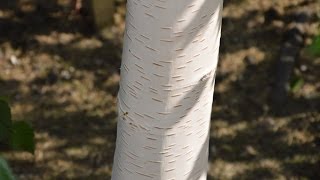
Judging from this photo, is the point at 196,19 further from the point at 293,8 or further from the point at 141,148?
the point at 293,8

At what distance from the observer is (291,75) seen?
2658 mm

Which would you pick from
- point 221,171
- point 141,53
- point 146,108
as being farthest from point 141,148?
point 221,171

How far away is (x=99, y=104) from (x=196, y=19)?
1.50m

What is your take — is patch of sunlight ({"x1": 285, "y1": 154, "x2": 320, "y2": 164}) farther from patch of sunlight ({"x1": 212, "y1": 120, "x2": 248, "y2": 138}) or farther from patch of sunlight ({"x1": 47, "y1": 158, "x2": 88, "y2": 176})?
patch of sunlight ({"x1": 47, "y1": 158, "x2": 88, "y2": 176})

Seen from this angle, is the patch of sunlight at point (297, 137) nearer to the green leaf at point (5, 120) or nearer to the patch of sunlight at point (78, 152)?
the patch of sunlight at point (78, 152)

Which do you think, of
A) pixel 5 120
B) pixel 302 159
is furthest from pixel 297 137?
pixel 5 120

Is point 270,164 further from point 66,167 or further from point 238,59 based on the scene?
point 66,167

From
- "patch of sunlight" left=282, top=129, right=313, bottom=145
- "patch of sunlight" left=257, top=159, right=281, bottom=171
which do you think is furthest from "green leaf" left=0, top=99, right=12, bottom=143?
"patch of sunlight" left=282, top=129, right=313, bottom=145

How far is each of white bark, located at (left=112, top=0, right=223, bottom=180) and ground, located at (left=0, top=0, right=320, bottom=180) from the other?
1.08 meters

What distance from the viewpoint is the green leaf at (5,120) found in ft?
4.86

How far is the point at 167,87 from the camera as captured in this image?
44.7 inches

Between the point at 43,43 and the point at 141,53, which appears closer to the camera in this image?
the point at 141,53

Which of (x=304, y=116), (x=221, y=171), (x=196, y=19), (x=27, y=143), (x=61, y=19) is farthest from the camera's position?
(x=61, y=19)

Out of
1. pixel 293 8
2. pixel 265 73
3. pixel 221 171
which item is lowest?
pixel 221 171
